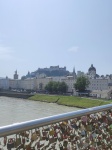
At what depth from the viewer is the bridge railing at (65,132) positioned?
60.7 inches

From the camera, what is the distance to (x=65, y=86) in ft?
264

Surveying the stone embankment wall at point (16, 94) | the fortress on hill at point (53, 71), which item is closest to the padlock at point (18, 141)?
the stone embankment wall at point (16, 94)

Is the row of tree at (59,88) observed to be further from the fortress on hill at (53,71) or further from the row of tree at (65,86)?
the fortress on hill at (53,71)

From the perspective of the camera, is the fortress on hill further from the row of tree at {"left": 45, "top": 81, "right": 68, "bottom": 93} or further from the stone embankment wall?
the row of tree at {"left": 45, "top": 81, "right": 68, "bottom": 93}

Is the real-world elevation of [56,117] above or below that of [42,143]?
above

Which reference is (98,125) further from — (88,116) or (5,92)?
(5,92)

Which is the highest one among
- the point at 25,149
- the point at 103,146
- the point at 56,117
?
the point at 56,117

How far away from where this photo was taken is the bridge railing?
154 centimetres

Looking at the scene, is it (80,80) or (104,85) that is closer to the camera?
(80,80)

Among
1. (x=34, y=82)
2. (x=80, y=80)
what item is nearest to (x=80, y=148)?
(x=80, y=80)

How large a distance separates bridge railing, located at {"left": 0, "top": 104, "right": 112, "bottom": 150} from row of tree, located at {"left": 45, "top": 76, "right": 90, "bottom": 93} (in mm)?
67718

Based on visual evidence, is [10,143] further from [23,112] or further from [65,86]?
[65,86]

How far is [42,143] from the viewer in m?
1.73

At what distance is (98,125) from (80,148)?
0.37 metres
